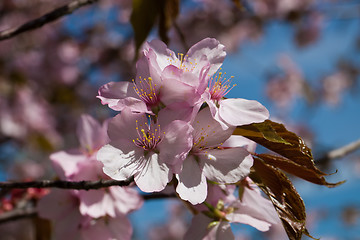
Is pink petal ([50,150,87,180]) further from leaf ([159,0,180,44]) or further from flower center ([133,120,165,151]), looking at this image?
leaf ([159,0,180,44])

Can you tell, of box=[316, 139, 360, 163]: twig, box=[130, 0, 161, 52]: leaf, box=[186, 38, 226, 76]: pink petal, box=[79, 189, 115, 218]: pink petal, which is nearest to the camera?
box=[186, 38, 226, 76]: pink petal

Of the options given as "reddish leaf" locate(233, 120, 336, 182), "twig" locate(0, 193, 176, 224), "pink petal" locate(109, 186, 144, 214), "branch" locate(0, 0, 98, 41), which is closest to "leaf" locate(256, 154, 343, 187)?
"reddish leaf" locate(233, 120, 336, 182)

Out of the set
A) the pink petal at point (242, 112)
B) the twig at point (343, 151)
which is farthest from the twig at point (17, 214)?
the twig at point (343, 151)

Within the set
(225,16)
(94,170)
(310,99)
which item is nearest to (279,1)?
(225,16)

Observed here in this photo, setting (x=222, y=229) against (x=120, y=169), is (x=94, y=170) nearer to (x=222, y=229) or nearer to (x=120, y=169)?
(x=120, y=169)

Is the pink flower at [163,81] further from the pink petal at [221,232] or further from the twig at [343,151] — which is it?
the twig at [343,151]

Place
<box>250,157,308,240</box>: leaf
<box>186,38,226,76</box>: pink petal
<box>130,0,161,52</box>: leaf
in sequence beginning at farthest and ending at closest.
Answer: <box>130,0,161,52</box>: leaf → <box>186,38,226,76</box>: pink petal → <box>250,157,308,240</box>: leaf

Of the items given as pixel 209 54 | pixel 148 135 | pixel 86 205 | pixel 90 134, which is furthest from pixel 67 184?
pixel 209 54

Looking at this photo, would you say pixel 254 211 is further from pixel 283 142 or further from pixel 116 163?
pixel 116 163
